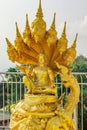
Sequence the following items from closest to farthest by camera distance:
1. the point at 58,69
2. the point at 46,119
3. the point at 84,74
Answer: the point at 46,119, the point at 58,69, the point at 84,74

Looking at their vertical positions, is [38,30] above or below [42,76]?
above

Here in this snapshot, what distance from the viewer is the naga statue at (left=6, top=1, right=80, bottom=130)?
8.50 feet

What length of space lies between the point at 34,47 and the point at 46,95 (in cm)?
40

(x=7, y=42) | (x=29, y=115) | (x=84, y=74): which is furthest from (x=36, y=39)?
(x=84, y=74)

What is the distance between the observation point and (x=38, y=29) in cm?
269

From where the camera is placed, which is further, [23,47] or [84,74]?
[84,74]

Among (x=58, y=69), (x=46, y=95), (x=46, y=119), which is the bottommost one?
(x=46, y=119)

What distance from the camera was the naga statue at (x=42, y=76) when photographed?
259 cm

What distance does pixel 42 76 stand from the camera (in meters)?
2.71

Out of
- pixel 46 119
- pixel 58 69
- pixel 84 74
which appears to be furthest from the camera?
pixel 84 74

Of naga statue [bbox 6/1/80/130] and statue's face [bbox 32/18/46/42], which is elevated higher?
statue's face [bbox 32/18/46/42]

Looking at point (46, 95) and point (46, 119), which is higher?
point (46, 95)

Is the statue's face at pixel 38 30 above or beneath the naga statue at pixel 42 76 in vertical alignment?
above

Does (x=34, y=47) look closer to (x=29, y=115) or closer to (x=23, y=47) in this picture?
(x=23, y=47)
